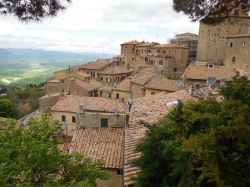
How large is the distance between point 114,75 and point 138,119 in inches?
1657

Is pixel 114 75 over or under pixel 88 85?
over

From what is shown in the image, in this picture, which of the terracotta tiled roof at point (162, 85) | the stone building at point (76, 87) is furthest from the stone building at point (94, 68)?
the terracotta tiled roof at point (162, 85)

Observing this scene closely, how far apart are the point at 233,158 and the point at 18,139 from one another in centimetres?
616

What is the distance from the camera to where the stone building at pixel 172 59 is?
52.2 metres

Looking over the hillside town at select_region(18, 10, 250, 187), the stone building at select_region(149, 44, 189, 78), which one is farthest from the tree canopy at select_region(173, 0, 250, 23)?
the stone building at select_region(149, 44, 189, 78)

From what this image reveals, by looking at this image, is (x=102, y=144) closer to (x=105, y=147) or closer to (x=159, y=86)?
(x=105, y=147)

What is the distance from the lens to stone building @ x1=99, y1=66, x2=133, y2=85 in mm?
56344

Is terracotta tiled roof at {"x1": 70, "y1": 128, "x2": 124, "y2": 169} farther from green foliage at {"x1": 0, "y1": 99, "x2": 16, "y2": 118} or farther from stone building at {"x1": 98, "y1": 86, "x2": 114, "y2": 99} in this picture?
green foliage at {"x1": 0, "y1": 99, "x2": 16, "y2": 118}

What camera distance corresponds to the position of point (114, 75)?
56281 mm

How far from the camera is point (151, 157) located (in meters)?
7.88

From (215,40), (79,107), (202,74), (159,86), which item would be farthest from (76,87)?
(215,40)

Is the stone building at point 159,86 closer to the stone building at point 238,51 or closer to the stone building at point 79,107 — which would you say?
the stone building at point 79,107

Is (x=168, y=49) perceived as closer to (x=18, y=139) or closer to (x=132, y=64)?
(x=132, y=64)

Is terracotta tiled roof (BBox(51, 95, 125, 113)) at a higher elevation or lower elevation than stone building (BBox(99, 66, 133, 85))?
lower
